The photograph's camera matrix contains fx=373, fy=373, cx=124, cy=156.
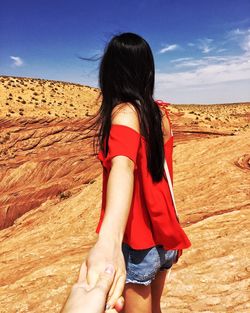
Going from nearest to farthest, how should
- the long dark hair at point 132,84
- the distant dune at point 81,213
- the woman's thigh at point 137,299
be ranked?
the long dark hair at point 132,84 < the woman's thigh at point 137,299 < the distant dune at point 81,213


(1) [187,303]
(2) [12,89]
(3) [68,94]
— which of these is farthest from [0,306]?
(3) [68,94]

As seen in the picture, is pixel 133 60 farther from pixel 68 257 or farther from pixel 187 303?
pixel 68 257

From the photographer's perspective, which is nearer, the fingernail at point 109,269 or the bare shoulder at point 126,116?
the fingernail at point 109,269

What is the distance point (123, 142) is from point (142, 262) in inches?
36.8

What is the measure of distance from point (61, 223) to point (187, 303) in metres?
7.78

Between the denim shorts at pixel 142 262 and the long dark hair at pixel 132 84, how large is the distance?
0.47 meters

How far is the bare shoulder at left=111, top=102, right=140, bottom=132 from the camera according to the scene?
185cm

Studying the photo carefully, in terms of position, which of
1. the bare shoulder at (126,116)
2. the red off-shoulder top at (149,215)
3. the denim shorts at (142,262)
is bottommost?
the denim shorts at (142,262)

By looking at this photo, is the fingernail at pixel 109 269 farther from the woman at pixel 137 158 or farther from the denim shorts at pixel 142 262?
the denim shorts at pixel 142 262

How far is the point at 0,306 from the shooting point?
5.91 metres

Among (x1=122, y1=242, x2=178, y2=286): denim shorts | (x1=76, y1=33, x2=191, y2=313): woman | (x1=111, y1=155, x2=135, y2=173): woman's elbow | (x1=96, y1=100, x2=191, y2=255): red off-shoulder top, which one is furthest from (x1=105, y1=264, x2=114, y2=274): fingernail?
(x1=122, y1=242, x2=178, y2=286): denim shorts

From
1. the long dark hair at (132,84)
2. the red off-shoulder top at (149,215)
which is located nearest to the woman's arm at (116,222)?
the long dark hair at (132,84)

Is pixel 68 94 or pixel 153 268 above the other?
pixel 68 94

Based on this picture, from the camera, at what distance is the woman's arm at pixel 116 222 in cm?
124
